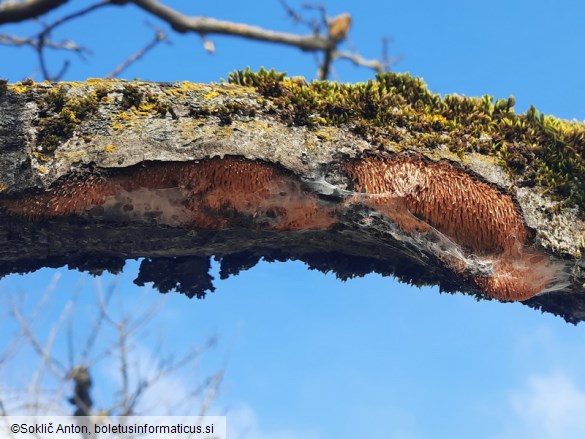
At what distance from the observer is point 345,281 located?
7.70m

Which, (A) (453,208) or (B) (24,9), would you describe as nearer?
(B) (24,9)

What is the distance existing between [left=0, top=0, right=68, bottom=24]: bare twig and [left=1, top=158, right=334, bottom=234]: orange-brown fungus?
231 centimetres

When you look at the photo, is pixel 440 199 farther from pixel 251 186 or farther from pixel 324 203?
pixel 251 186

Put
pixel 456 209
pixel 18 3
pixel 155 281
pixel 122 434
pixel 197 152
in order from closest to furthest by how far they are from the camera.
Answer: pixel 18 3 → pixel 197 152 → pixel 456 209 → pixel 155 281 → pixel 122 434

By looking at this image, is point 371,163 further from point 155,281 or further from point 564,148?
point 155,281

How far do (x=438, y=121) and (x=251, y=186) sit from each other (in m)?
1.96

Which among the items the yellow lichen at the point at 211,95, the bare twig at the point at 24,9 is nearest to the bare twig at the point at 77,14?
the bare twig at the point at 24,9

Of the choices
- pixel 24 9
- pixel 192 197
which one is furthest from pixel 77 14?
pixel 192 197

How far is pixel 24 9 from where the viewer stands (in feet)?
12.1

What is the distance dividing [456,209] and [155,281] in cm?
324

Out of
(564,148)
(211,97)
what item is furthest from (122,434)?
(564,148)

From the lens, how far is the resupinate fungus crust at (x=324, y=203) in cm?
600

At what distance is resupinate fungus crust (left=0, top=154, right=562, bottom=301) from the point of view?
5996 millimetres

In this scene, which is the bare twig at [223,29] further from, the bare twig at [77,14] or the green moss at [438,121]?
the green moss at [438,121]
